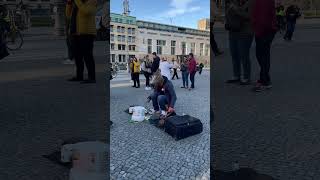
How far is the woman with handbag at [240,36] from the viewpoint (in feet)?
6.97

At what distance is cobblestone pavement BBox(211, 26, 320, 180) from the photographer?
238 cm

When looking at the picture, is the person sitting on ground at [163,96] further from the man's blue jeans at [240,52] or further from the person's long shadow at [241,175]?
the person's long shadow at [241,175]

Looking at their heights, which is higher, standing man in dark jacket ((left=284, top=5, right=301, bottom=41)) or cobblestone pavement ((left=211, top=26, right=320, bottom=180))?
standing man in dark jacket ((left=284, top=5, right=301, bottom=41))

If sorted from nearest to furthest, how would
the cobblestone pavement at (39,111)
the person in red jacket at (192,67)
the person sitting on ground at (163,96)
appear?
the person in red jacket at (192,67)
the person sitting on ground at (163,96)
the cobblestone pavement at (39,111)

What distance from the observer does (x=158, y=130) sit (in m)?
2.18

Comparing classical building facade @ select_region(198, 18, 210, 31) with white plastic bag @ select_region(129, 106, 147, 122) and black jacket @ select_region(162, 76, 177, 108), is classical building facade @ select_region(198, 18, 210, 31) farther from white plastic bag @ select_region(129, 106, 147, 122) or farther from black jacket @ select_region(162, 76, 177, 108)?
white plastic bag @ select_region(129, 106, 147, 122)

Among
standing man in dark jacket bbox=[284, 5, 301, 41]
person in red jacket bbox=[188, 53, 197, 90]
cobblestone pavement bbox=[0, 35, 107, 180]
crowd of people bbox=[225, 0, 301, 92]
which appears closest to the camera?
person in red jacket bbox=[188, 53, 197, 90]

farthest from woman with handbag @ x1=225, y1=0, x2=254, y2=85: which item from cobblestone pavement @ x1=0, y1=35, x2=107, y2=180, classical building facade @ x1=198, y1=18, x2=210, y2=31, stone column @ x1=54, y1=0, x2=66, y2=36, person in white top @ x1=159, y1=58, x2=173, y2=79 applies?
stone column @ x1=54, y1=0, x2=66, y2=36

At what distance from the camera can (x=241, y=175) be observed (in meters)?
2.43

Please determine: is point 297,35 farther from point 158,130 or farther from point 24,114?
point 24,114

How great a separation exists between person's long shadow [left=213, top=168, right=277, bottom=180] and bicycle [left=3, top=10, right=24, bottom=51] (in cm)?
159

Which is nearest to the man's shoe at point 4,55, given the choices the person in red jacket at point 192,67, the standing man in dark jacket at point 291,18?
the person in red jacket at point 192,67

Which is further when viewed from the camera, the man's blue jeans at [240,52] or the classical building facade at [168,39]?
the man's blue jeans at [240,52]

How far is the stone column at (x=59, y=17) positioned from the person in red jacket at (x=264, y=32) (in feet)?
A: 3.95
